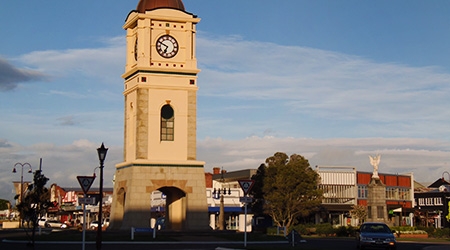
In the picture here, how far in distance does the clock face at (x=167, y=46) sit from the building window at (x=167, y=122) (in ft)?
12.9

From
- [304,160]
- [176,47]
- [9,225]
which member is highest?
[176,47]

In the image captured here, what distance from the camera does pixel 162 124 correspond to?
176 feet

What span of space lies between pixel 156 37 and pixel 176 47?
5.49ft

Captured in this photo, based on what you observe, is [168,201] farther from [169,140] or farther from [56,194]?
[56,194]

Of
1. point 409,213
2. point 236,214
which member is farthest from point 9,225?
point 409,213

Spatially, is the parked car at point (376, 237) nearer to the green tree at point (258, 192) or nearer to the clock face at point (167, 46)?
the clock face at point (167, 46)

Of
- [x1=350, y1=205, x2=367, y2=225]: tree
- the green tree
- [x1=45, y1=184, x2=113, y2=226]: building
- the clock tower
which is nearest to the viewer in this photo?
the clock tower

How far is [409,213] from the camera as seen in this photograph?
339 feet

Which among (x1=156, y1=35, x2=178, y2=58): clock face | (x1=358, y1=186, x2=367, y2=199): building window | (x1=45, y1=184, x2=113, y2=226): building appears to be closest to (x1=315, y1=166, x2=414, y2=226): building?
(x1=358, y1=186, x2=367, y2=199): building window

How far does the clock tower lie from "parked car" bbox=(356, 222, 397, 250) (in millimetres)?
18369

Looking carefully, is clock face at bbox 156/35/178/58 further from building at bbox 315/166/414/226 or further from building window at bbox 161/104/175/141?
building at bbox 315/166/414/226

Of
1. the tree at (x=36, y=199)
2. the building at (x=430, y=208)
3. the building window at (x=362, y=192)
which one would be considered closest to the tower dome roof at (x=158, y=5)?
the tree at (x=36, y=199)

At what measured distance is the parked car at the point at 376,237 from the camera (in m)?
34.5

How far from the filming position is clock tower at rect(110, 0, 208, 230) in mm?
52188
